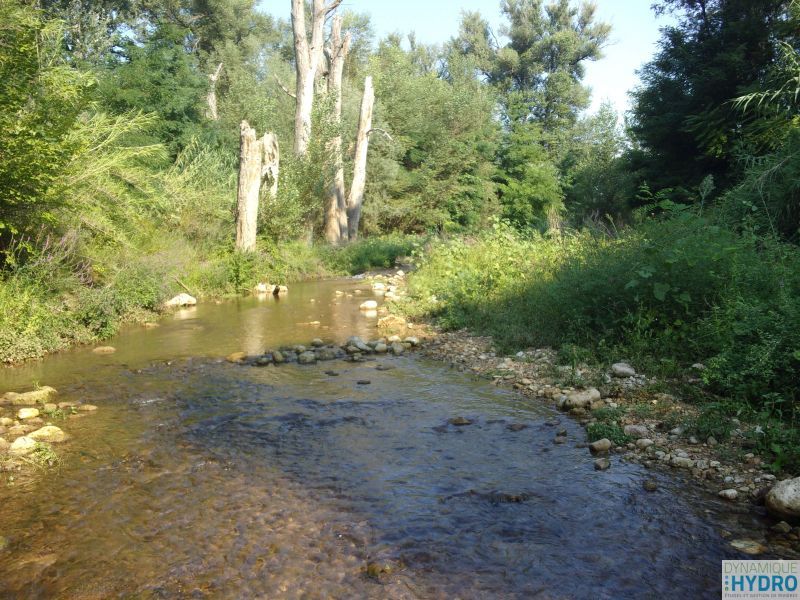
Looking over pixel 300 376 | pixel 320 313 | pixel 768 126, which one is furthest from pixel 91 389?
pixel 768 126

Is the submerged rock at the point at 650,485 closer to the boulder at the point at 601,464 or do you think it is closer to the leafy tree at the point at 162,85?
the boulder at the point at 601,464

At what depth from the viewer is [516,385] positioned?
284 inches

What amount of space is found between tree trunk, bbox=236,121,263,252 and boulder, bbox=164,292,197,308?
10.4 ft

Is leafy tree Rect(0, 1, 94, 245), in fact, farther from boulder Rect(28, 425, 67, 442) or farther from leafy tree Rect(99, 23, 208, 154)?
leafy tree Rect(99, 23, 208, 154)

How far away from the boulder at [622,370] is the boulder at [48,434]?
575 cm

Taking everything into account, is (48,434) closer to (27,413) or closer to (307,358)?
(27,413)

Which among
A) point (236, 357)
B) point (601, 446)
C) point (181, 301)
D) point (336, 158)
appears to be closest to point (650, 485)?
point (601, 446)

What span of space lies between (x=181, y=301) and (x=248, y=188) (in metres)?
4.59

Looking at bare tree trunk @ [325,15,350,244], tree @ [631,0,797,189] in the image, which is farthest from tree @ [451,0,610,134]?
tree @ [631,0,797,189]

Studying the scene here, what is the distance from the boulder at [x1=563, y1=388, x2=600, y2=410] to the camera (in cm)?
632

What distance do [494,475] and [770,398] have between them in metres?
2.62

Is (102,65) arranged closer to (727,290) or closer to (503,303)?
(503,303)

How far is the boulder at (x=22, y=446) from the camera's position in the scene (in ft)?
17.4

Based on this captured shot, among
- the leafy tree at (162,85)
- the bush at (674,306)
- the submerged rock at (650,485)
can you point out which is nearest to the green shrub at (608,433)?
the submerged rock at (650,485)
